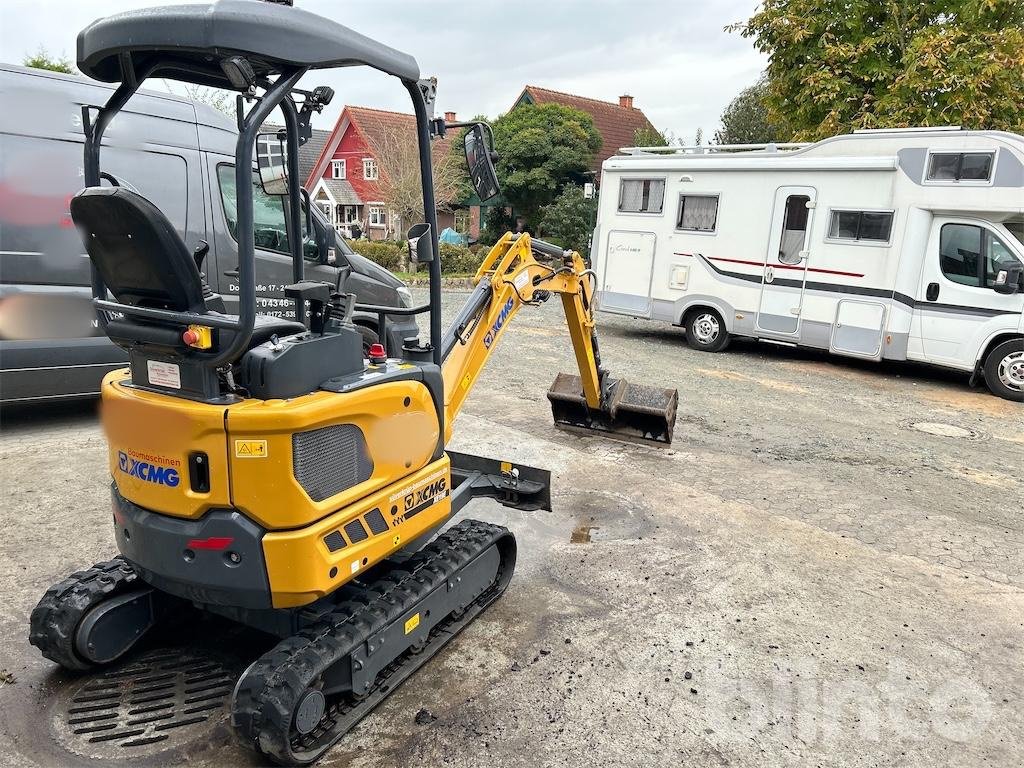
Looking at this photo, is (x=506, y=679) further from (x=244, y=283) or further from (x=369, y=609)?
(x=244, y=283)

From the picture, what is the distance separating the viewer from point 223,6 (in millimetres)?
2443

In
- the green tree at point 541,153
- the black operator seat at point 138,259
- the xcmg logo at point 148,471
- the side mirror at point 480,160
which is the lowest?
the xcmg logo at point 148,471

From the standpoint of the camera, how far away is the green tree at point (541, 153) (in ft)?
83.9

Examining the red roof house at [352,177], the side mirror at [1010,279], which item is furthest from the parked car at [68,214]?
the red roof house at [352,177]

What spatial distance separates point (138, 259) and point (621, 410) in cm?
498

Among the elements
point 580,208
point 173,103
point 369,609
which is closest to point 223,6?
point 369,609

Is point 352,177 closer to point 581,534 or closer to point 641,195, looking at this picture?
point 641,195

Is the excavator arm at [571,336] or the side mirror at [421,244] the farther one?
the excavator arm at [571,336]

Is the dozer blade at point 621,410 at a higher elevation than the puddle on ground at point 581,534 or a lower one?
higher

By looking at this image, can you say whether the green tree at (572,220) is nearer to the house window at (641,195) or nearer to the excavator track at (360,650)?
the house window at (641,195)

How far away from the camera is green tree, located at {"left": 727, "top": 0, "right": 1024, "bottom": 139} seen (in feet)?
42.7

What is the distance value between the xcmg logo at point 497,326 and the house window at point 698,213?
7368mm

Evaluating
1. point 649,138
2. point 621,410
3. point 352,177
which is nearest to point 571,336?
point 621,410

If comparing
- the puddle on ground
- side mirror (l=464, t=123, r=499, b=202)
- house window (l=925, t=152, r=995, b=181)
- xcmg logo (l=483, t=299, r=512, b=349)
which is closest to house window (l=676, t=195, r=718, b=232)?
house window (l=925, t=152, r=995, b=181)
